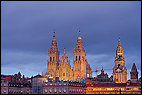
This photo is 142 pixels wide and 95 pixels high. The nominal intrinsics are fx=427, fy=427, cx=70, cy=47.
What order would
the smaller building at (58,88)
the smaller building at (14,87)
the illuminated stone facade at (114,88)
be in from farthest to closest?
the illuminated stone facade at (114,88)
the smaller building at (58,88)
the smaller building at (14,87)

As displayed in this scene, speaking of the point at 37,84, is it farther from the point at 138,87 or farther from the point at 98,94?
the point at 138,87

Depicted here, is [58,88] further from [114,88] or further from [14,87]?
[114,88]

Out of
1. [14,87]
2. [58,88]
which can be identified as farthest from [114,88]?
[14,87]

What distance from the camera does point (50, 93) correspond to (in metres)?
174

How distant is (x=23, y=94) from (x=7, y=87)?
7.14 m

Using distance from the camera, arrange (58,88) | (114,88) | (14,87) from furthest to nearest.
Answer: (114,88), (14,87), (58,88)

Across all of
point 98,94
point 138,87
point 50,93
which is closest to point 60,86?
point 50,93

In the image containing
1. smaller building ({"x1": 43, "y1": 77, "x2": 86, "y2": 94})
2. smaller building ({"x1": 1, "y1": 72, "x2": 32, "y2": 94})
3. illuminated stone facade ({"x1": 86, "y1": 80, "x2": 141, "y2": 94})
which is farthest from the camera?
illuminated stone facade ({"x1": 86, "y1": 80, "x2": 141, "y2": 94})

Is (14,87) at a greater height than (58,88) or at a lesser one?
greater

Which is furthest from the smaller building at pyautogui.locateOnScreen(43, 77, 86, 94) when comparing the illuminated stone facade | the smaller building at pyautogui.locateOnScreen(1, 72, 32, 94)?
the illuminated stone facade

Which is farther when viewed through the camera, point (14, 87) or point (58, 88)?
point (14, 87)

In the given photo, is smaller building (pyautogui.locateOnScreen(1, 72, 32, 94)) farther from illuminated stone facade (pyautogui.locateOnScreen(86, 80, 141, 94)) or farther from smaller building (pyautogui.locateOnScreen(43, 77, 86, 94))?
illuminated stone facade (pyautogui.locateOnScreen(86, 80, 141, 94))

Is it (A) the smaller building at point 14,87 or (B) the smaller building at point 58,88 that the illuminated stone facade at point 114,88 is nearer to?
(B) the smaller building at point 58,88

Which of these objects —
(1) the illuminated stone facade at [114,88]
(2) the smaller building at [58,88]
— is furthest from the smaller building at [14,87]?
(1) the illuminated stone facade at [114,88]
